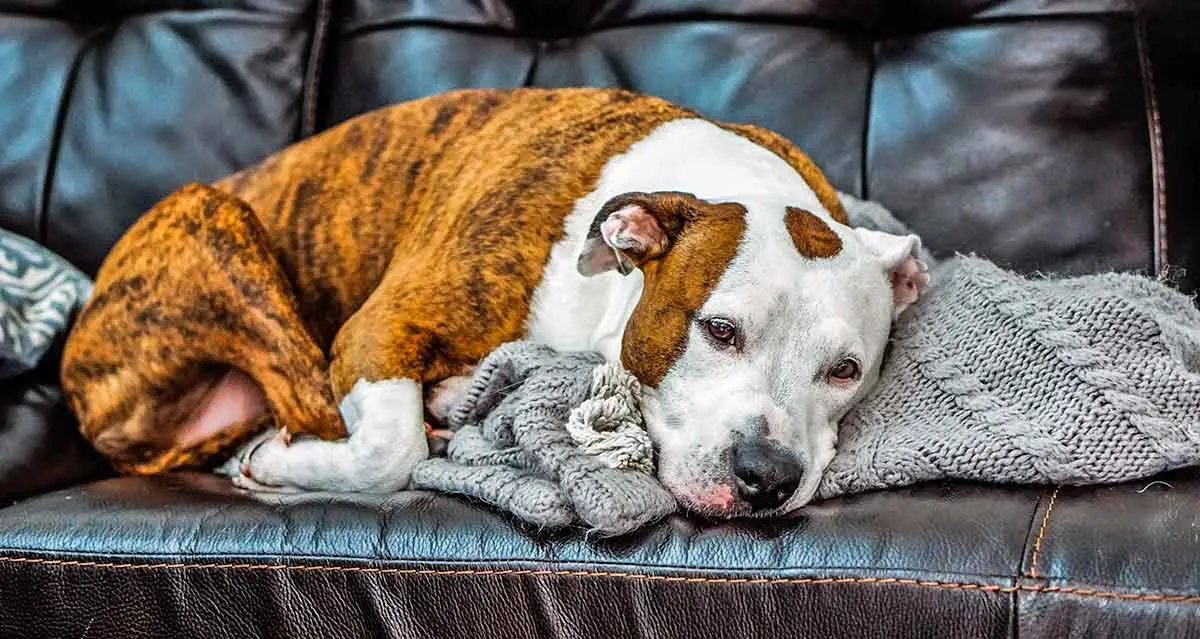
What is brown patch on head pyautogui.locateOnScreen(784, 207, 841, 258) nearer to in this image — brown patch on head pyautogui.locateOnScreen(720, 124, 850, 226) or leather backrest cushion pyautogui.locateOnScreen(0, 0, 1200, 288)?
brown patch on head pyautogui.locateOnScreen(720, 124, 850, 226)

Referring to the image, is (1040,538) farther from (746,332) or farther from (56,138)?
(56,138)

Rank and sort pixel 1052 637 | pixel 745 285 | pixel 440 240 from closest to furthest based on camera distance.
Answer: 1. pixel 1052 637
2. pixel 745 285
3. pixel 440 240

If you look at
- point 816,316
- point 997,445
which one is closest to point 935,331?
point 816,316

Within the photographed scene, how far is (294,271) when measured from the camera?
2.39 metres

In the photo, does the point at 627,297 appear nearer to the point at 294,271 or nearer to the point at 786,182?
the point at 786,182

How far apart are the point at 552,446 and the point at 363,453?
15.2 inches

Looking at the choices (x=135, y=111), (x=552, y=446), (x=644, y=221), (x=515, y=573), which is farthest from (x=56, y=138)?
(x=515, y=573)

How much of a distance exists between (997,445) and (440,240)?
997 millimetres

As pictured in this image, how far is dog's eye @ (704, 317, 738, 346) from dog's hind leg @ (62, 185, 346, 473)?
720 millimetres

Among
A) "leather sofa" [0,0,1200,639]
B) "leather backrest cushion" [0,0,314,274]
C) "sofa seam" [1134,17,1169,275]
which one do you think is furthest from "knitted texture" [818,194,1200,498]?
"leather backrest cushion" [0,0,314,274]

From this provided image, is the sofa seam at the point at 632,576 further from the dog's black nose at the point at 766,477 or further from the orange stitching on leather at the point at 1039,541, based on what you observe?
the dog's black nose at the point at 766,477

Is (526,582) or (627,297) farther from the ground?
(627,297)

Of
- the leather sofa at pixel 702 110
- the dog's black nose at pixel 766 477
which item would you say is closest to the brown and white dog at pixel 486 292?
the dog's black nose at pixel 766 477

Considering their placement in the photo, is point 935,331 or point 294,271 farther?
point 294,271
